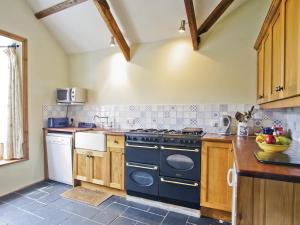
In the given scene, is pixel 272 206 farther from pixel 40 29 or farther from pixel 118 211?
Result: pixel 40 29

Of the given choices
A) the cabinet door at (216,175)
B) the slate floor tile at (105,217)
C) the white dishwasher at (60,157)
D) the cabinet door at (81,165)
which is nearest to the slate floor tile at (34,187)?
the white dishwasher at (60,157)

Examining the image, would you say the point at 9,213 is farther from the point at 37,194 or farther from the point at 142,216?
the point at 142,216

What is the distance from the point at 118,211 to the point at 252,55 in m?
2.73

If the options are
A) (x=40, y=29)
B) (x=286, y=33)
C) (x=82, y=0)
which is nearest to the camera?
(x=286, y=33)

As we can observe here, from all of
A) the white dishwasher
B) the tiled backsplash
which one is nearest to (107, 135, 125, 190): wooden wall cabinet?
the tiled backsplash

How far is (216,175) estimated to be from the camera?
226 cm

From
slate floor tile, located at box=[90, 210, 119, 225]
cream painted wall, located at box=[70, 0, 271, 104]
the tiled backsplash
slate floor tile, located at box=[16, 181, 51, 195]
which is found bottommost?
slate floor tile, located at box=[90, 210, 119, 225]

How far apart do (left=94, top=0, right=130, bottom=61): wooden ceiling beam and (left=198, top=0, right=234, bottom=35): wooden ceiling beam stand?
124 cm

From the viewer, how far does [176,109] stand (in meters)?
3.10

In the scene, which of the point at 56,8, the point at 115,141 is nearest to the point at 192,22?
the point at 115,141

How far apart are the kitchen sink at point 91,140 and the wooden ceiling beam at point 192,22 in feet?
6.29

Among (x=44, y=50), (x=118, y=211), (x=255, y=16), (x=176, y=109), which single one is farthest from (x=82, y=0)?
(x=118, y=211)

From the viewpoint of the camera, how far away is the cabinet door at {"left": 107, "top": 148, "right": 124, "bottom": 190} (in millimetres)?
2783

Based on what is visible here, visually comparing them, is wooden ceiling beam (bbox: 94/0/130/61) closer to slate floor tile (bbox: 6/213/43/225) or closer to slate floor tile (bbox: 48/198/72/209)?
slate floor tile (bbox: 48/198/72/209)
